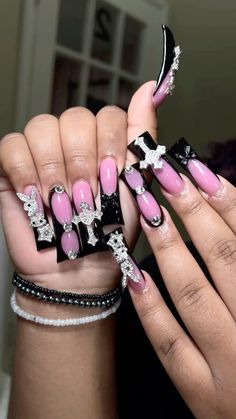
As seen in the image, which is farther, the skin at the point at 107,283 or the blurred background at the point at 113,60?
the blurred background at the point at 113,60

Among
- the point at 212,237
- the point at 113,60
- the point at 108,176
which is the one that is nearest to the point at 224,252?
the point at 212,237

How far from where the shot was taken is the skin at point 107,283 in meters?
0.40

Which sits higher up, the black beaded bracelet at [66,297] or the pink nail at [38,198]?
the pink nail at [38,198]

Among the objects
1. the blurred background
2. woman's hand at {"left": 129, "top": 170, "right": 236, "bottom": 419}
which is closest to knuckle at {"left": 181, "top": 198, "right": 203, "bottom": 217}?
woman's hand at {"left": 129, "top": 170, "right": 236, "bottom": 419}

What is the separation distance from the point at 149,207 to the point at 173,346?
0.13 metres

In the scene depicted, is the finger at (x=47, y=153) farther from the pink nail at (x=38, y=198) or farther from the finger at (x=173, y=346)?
the finger at (x=173, y=346)

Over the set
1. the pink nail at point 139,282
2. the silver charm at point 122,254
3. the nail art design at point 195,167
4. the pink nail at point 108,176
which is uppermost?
the nail art design at point 195,167

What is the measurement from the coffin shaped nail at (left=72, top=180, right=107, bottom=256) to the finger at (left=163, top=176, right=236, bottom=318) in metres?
0.07

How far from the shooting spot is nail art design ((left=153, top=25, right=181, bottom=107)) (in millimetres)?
418

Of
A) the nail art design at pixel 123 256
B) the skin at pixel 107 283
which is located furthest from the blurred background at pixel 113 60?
the nail art design at pixel 123 256

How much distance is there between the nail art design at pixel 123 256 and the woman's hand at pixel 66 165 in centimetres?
3

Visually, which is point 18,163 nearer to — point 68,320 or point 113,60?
point 68,320

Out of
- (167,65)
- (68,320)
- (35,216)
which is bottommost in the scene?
(68,320)

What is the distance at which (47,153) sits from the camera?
0.42m
